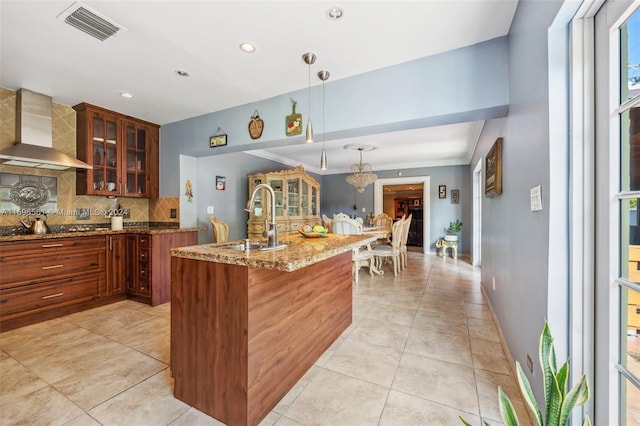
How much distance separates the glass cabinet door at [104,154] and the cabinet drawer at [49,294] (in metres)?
1.09

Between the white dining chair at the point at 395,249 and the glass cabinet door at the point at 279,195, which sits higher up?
the glass cabinet door at the point at 279,195

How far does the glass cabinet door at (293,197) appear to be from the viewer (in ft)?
16.7

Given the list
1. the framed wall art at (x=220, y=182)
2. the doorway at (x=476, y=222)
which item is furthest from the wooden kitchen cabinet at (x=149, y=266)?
the doorway at (x=476, y=222)

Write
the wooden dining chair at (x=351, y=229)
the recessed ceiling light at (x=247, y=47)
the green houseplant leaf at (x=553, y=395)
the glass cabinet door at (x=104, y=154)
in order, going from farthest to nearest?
1. the wooden dining chair at (x=351, y=229)
2. the glass cabinet door at (x=104, y=154)
3. the recessed ceiling light at (x=247, y=47)
4. the green houseplant leaf at (x=553, y=395)

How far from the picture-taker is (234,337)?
1.26 meters

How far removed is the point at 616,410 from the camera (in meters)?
0.90

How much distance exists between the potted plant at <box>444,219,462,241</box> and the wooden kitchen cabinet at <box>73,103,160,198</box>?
19.4ft

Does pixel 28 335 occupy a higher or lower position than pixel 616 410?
lower

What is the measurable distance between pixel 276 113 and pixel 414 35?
4.96ft

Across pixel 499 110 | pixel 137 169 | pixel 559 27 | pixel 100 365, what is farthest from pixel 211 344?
pixel 137 169

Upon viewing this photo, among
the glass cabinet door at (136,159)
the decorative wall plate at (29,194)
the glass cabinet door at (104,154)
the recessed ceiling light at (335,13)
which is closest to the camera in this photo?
the recessed ceiling light at (335,13)

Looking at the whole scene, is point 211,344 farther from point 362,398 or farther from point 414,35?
point 414,35

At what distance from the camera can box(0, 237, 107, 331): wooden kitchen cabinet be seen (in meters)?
2.35

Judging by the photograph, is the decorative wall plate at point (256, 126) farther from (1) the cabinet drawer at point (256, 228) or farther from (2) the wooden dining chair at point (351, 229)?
(1) the cabinet drawer at point (256, 228)
